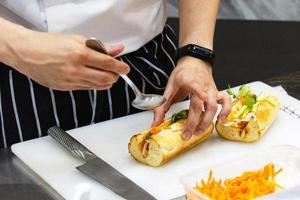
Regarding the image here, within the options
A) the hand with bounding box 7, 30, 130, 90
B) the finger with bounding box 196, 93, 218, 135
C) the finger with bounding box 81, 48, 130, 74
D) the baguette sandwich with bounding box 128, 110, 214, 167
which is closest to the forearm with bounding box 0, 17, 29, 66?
the hand with bounding box 7, 30, 130, 90

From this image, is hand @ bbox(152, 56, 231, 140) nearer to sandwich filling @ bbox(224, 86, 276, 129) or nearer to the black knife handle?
sandwich filling @ bbox(224, 86, 276, 129)

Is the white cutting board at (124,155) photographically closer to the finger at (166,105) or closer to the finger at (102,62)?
the finger at (166,105)

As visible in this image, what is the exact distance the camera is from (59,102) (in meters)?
1.39

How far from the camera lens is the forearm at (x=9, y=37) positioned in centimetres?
113

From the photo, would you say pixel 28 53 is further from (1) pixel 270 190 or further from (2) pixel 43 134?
(1) pixel 270 190

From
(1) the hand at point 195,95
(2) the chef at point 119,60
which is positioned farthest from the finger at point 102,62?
(1) the hand at point 195,95

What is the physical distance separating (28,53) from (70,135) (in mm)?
248

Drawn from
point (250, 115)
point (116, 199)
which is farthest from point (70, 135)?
point (250, 115)

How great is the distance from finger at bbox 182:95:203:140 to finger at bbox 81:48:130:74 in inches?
8.4

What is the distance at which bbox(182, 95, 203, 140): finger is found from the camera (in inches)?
49.3

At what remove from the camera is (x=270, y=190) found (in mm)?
1016

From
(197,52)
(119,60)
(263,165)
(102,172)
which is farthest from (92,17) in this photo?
(263,165)

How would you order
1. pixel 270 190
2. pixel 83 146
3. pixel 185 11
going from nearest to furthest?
1. pixel 270 190
2. pixel 83 146
3. pixel 185 11

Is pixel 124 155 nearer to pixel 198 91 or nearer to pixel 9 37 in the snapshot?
pixel 198 91
